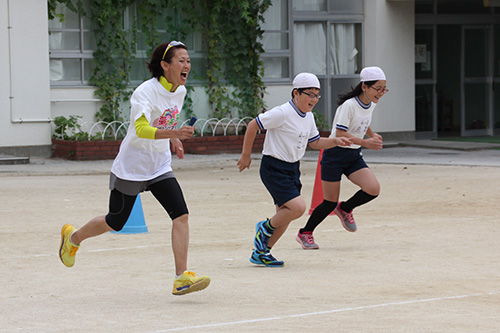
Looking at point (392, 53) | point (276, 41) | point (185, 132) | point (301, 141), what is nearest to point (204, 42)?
point (276, 41)

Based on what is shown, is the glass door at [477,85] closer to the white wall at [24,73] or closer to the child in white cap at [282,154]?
the white wall at [24,73]

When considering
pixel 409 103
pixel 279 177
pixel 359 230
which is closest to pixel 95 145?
pixel 409 103

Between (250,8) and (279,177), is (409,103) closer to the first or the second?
(250,8)

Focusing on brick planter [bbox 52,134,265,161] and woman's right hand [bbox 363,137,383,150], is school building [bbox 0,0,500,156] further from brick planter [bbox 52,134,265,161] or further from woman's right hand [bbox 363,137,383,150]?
woman's right hand [bbox 363,137,383,150]

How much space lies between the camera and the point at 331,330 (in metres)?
5.75

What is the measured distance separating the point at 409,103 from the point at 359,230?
14.7 metres

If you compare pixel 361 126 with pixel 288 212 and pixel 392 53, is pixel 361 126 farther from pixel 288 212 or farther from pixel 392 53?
pixel 392 53

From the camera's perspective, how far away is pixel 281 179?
823cm

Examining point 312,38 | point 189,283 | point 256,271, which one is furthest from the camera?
point 312,38

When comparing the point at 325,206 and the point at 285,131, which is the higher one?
the point at 285,131

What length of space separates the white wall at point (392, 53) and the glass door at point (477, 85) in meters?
2.42

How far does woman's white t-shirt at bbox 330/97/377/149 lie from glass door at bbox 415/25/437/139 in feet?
53.4

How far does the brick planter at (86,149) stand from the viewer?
64.7 feet

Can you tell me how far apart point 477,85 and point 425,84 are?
76.6 inches
